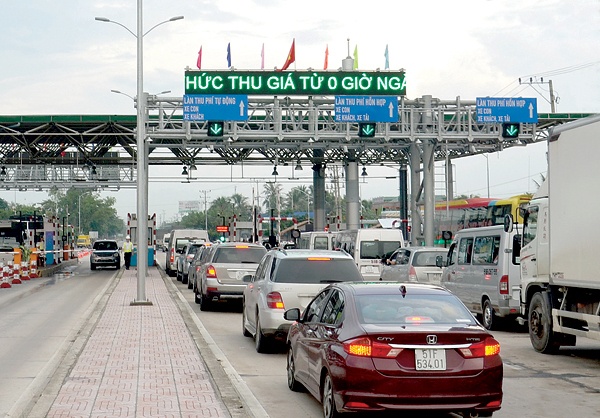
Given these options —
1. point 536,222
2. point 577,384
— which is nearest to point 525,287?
point 536,222

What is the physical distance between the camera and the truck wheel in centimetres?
1444

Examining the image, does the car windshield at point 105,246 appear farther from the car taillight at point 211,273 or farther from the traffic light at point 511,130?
the car taillight at point 211,273

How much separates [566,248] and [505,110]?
2638cm

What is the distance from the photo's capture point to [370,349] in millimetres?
8172

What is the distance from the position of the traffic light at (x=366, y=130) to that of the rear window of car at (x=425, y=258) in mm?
14645

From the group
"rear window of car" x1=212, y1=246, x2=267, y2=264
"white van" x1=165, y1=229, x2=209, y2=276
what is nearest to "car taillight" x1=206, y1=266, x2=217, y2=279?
"rear window of car" x1=212, y1=246, x2=267, y2=264

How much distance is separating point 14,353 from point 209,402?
580 centimetres

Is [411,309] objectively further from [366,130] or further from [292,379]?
[366,130]

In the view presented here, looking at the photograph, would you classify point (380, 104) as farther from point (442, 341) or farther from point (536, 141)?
point (442, 341)

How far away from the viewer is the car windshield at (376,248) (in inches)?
1178

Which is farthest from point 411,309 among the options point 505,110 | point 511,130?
point 511,130

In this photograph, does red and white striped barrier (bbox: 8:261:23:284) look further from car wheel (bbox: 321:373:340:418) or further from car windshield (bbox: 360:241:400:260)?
car wheel (bbox: 321:373:340:418)

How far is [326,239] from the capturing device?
36.7 meters

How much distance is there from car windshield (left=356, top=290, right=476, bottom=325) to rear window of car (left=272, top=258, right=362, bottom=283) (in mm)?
5478
